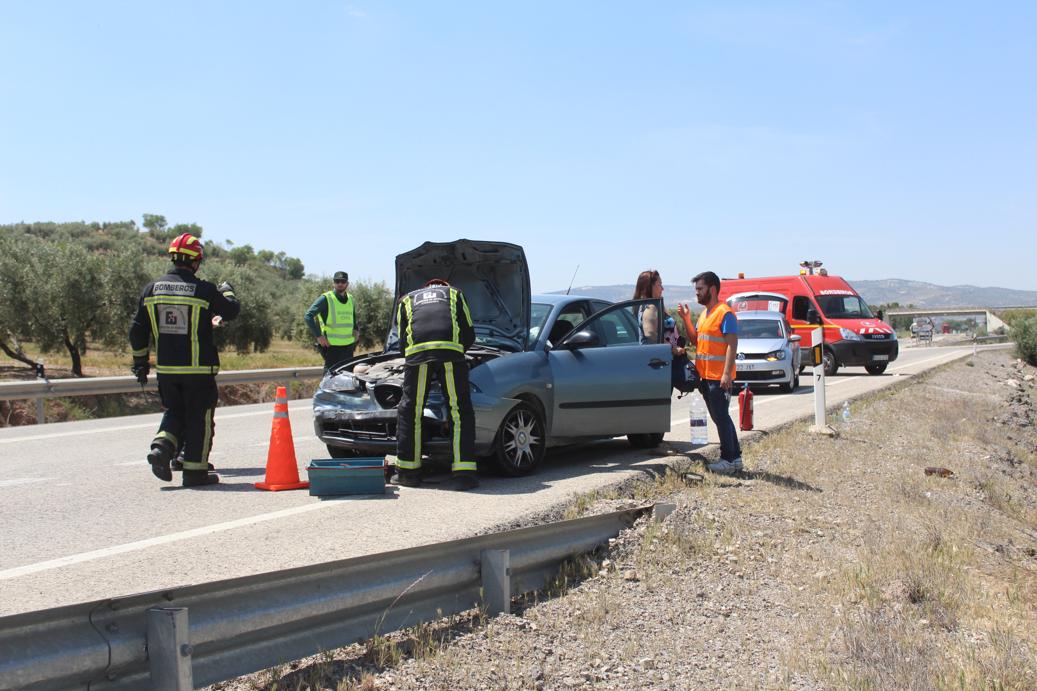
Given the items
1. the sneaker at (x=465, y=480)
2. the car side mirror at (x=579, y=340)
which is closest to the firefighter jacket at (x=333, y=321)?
the car side mirror at (x=579, y=340)

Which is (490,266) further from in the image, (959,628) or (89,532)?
(959,628)

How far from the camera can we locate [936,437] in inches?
560

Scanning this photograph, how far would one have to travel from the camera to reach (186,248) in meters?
8.04

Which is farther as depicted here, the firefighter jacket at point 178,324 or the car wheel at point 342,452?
the car wheel at point 342,452

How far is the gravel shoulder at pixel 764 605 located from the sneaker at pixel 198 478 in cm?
312

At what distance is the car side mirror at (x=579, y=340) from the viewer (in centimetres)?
891

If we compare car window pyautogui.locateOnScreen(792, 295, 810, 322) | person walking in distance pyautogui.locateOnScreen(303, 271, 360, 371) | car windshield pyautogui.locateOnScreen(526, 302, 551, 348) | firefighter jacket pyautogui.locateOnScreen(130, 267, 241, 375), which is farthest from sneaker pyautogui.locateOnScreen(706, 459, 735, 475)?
car window pyautogui.locateOnScreen(792, 295, 810, 322)

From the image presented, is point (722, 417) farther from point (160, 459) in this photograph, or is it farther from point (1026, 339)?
point (1026, 339)

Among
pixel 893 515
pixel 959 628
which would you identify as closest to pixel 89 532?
pixel 959 628

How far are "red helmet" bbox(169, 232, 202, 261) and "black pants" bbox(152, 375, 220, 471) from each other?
0.98 meters

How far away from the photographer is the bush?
45.5 m

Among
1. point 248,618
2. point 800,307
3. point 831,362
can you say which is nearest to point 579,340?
point 248,618

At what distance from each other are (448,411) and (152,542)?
2593mm

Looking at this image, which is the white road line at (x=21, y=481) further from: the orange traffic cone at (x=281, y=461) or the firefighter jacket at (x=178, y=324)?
the orange traffic cone at (x=281, y=461)
